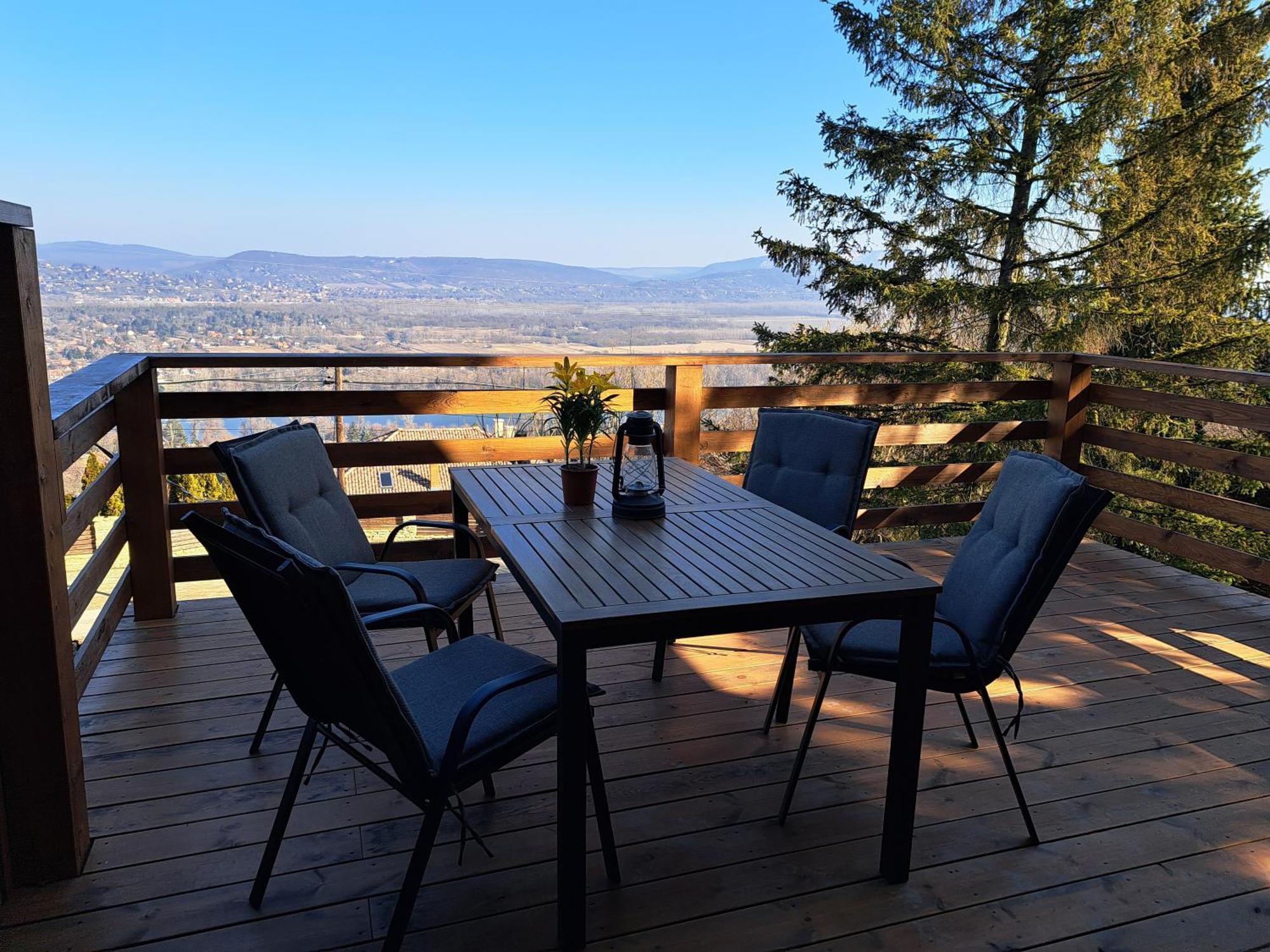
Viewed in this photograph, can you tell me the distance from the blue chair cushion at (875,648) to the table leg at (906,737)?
0.15 metres

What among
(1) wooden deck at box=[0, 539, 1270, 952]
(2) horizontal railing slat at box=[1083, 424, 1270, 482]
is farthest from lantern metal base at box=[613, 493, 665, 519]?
(2) horizontal railing slat at box=[1083, 424, 1270, 482]

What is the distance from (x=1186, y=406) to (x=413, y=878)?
163 inches

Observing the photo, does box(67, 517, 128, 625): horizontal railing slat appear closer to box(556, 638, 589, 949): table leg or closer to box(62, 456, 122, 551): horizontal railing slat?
box(62, 456, 122, 551): horizontal railing slat

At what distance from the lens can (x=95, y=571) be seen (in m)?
2.75

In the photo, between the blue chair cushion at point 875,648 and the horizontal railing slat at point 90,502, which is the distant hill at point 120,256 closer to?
the horizontal railing slat at point 90,502

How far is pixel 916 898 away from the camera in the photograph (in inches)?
74.4

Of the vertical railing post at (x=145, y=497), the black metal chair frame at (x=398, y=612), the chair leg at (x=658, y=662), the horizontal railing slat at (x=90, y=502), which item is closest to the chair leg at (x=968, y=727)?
the chair leg at (x=658, y=662)

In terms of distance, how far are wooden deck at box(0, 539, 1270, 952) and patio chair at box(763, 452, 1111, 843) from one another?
185 mm

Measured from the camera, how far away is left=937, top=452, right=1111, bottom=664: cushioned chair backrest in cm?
198

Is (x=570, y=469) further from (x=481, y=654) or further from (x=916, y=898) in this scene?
(x=916, y=898)

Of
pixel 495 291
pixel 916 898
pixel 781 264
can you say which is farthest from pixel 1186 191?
pixel 495 291

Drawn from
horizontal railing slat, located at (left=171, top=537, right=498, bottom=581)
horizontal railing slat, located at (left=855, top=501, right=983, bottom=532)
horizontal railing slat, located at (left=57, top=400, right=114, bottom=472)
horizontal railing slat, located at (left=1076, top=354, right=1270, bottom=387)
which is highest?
horizontal railing slat, located at (left=1076, top=354, right=1270, bottom=387)

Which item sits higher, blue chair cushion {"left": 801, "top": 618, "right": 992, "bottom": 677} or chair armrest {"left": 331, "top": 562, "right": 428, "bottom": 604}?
chair armrest {"left": 331, "top": 562, "right": 428, "bottom": 604}

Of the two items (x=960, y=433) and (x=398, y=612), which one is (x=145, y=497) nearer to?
(x=398, y=612)
